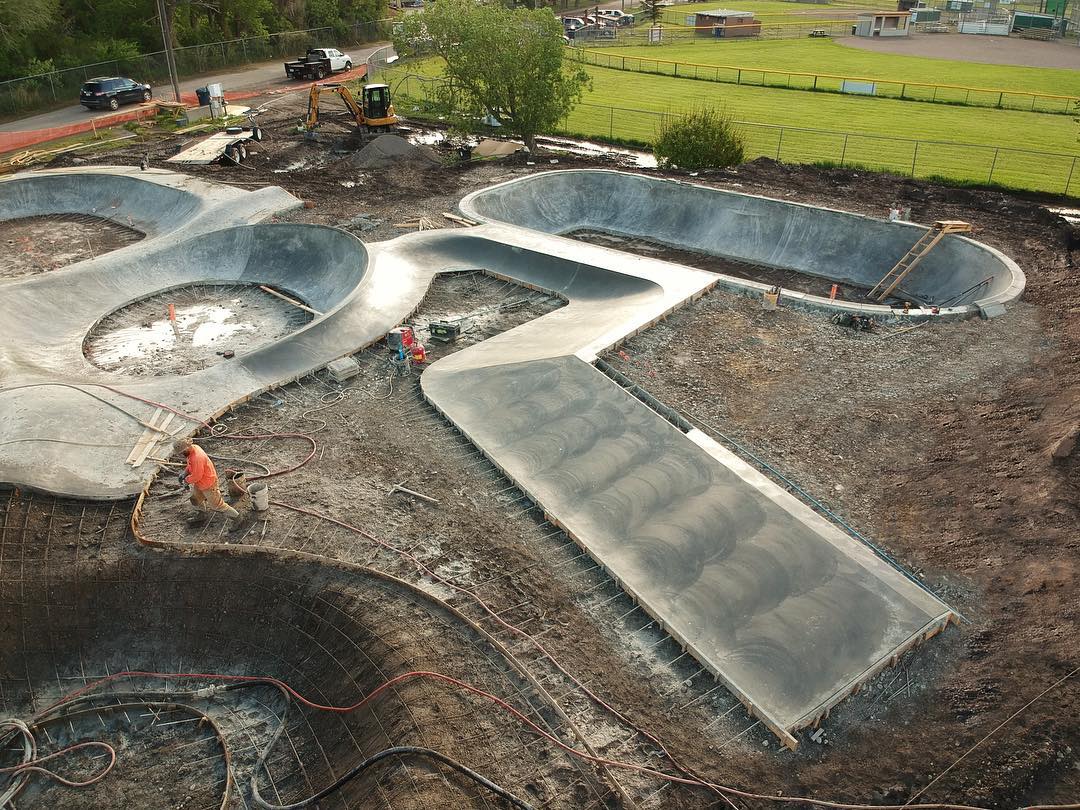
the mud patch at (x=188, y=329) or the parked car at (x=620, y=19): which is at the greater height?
the parked car at (x=620, y=19)

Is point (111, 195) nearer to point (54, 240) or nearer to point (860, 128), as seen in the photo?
point (54, 240)

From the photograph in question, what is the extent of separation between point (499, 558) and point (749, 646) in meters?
3.82

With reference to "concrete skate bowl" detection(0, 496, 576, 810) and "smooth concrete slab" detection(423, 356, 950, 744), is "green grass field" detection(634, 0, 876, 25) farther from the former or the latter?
"concrete skate bowl" detection(0, 496, 576, 810)

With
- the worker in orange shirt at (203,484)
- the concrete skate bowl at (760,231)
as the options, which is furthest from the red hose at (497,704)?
the concrete skate bowl at (760,231)

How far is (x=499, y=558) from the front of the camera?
1137 centimetres

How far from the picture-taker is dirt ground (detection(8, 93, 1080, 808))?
8539 mm

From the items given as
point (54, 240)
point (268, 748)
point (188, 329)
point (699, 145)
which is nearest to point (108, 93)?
point (54, 240)

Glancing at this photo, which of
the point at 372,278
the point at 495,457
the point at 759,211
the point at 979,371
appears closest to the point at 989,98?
the point at 759,211

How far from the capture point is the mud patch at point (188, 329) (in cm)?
1761

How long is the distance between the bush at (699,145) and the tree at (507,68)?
201 inches

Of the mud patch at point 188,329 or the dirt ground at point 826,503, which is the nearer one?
the dirt ground at point 826,503

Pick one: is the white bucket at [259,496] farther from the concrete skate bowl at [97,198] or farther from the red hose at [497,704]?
the concrete skate bowl at [97,198]

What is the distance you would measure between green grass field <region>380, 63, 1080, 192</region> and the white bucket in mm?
27124

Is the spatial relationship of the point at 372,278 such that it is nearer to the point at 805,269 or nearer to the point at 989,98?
the point at 805,269
